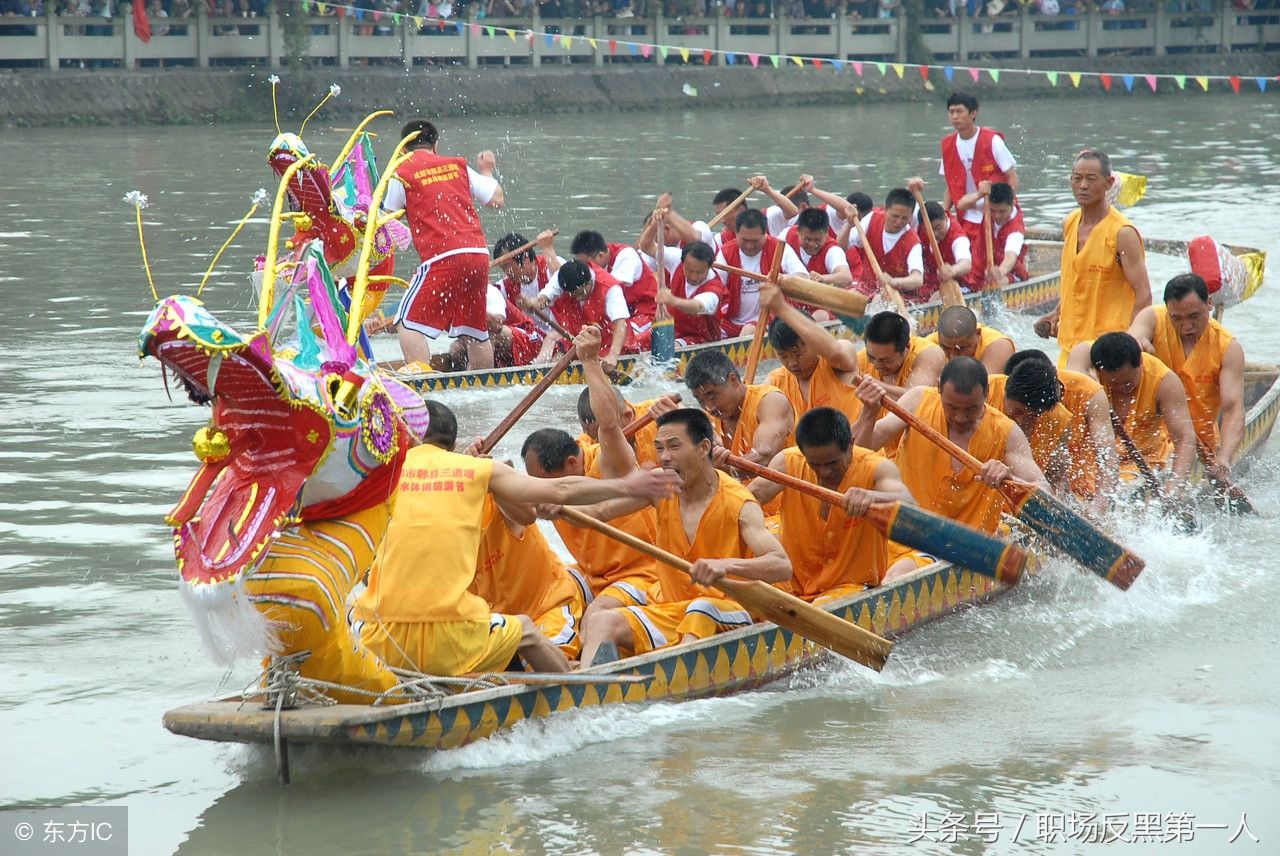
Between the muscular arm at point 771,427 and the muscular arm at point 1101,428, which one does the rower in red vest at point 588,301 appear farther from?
the muscular arm at point 1101,428

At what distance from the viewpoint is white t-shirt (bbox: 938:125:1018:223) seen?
42.1 feet

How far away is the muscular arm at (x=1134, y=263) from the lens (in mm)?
8312

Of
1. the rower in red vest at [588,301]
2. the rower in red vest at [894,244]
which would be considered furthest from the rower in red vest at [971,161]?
the rower in red vest at [588,301]

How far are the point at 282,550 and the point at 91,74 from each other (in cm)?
2056

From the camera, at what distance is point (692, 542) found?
19.1ft

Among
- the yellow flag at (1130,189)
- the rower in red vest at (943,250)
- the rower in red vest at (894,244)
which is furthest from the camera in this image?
the rower in red vest at (943,250)

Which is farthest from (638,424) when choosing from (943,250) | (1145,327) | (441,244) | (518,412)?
(943,250)

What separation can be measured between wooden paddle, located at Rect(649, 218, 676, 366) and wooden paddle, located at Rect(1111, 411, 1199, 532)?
11.5 feet

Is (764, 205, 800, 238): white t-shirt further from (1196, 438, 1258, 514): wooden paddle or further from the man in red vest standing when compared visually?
(1196, 438, 1258, 514): wooden paddle

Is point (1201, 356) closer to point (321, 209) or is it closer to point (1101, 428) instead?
→ point (1101, 428)

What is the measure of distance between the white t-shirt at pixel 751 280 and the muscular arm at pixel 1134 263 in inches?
101

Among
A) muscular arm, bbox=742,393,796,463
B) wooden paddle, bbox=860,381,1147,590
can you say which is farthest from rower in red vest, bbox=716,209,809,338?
wooden paddle, bbox=860,381,1147,590

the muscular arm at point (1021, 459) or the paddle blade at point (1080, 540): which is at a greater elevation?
the muscular arm at point (1021, 459)

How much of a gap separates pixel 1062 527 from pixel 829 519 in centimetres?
92
